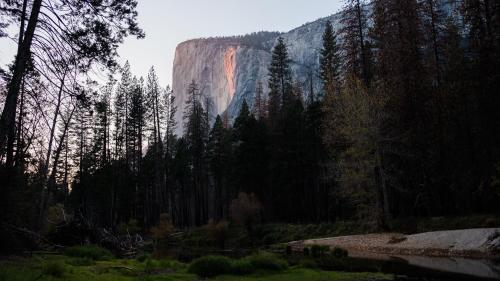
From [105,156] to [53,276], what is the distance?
4093cm

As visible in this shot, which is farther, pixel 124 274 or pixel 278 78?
pixel 278 78

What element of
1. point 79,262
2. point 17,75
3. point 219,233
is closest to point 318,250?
point 79,262

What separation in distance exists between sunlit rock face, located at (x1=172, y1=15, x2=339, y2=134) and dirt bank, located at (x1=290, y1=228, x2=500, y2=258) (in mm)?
95956

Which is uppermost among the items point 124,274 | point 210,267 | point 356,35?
point 356,35

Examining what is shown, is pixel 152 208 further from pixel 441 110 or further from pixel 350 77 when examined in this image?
pixel 441 110

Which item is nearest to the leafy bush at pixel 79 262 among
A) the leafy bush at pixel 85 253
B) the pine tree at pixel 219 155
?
the leafy bush at pixel 85 253

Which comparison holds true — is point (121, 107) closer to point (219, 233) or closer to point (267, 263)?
point (219, 233)

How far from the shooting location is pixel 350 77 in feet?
93.7

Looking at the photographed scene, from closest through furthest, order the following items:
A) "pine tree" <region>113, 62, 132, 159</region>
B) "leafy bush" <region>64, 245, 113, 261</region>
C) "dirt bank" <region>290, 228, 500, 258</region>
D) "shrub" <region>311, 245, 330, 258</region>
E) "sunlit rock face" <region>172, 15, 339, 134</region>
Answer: "leafy bush" <region>64, 245, 113, 261</region>
"dirt bank" <region>290, 228, 500, 258</region>
"shrub" <region>311, 245, 330, 258</region>
"pine tree" <region>113, 62, 132, 159</region>
"sunlit rock face" <region>172, 15, 339, 134</region>

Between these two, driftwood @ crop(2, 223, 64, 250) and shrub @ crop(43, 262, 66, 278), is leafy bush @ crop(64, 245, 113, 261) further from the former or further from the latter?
shrub @ crop(43, 262, 66, 278)

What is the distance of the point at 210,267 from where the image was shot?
12594 mm

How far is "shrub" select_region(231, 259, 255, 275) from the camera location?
1267 centimetres

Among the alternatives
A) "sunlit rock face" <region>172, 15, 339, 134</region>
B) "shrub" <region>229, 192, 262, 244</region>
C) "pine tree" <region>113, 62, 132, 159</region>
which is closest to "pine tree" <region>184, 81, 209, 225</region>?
"pine tree" <region>113, 62, 132, 159</region>

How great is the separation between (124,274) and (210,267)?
2592 millimetres
